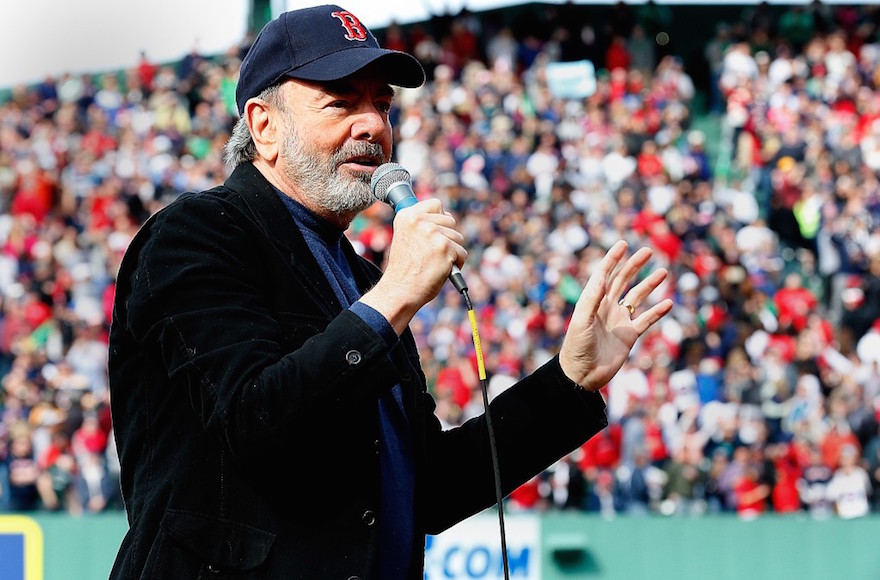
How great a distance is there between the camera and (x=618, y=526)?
9.08m

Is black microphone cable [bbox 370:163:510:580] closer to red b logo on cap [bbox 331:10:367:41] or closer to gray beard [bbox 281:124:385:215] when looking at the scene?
gray beard [bbox 281:124:385:215]

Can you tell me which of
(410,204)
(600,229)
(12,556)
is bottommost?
(12,556)

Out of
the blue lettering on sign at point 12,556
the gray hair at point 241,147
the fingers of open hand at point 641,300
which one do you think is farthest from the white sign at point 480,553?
the gray hair at point 241,147

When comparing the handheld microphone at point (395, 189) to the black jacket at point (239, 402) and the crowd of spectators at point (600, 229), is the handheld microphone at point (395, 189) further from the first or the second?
the crowd of spectators at point (600, 229)

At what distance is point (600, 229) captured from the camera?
A: 49.1 feet

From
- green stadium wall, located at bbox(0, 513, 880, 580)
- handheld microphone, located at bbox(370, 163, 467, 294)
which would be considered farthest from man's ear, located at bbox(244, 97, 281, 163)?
green stadium wall, located at bbox(0, 513, 880, 580)

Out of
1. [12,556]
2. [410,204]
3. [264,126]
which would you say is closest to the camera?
[410,204]

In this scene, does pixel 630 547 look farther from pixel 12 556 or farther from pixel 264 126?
pixel 264 126

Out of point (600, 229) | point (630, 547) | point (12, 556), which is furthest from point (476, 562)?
point (600, 229)

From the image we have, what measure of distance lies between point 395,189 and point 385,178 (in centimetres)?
5

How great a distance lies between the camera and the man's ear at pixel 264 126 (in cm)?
297

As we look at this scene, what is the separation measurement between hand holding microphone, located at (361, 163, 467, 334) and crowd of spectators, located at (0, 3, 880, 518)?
889 centimetres

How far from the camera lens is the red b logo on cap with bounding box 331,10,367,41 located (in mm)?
2955

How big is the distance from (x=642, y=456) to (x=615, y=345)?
884cm
